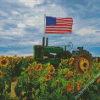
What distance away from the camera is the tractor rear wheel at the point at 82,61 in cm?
590

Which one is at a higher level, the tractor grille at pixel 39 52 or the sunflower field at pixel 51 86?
the tractor grille at pixel 39 52

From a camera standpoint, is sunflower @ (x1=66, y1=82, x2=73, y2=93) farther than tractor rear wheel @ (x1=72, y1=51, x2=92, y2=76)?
No

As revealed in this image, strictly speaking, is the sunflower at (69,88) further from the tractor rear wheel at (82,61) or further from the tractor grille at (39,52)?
the tractor grille at (39,52)

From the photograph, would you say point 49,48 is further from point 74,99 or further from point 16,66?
point 74,99

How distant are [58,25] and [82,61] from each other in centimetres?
329

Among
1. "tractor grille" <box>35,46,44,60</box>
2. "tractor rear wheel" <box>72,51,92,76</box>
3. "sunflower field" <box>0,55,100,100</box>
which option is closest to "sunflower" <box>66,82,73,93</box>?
"sunflower field" <box>0,55,100,100</box>

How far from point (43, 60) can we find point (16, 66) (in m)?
2.12

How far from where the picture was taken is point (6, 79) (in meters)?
3.14

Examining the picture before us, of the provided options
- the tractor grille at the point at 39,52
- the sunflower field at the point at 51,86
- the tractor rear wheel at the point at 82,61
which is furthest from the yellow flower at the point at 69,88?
the tractor grille at the point at 39,52

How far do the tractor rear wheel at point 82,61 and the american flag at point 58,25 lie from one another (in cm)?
255

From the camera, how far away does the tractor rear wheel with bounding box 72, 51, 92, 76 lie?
5.90 meters

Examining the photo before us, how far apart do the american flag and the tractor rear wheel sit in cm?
255

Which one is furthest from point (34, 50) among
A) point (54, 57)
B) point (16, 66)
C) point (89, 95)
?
point (89, 95)

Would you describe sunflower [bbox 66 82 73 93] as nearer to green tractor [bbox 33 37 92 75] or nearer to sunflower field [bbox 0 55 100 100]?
sunflower field [bbox 0 55 100 100]
